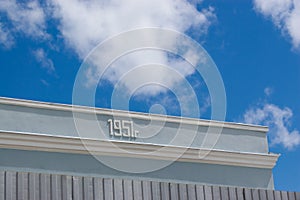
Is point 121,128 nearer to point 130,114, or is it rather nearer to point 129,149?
point 130,114

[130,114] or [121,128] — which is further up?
[130,114]

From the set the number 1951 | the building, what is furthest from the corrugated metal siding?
the number 1951

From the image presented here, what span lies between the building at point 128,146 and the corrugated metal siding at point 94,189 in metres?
8.59

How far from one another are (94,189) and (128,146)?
10.2 metres

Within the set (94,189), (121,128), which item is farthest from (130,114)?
(94,189)

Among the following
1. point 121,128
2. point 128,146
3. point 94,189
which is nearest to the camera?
point 94,189

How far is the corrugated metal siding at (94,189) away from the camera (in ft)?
16.4

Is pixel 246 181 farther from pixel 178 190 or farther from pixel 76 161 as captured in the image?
pixel 178 190

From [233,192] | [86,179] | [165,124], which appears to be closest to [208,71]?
[233,192]

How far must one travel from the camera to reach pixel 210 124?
1688cm

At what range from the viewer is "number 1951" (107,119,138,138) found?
1558 cm

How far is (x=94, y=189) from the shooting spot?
208 inches

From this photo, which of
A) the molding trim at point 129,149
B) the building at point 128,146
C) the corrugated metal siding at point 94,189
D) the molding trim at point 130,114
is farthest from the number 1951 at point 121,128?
the corrugated metal siding at point 94,189

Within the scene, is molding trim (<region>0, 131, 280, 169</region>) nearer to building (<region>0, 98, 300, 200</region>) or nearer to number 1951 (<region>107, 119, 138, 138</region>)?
building (<region>0, 98, 300, 200</region>)
